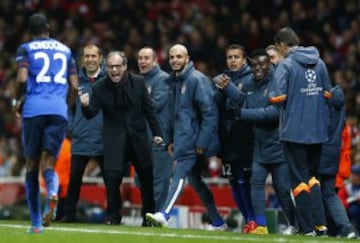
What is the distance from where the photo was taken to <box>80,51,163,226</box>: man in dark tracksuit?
1573 cm

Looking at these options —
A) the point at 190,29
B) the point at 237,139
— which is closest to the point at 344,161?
the point at 237,139

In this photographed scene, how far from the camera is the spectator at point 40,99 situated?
13602mm

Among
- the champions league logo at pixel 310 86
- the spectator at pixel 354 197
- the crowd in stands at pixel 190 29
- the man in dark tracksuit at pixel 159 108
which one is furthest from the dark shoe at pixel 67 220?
the crowd in stands at pixel 190 29

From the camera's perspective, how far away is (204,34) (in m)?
26.3

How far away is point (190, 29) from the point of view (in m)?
27.2

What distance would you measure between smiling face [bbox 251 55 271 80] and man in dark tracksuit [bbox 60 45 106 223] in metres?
2.45

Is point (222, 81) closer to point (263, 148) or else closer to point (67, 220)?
point (263, 148)

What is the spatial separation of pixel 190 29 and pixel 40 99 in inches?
534

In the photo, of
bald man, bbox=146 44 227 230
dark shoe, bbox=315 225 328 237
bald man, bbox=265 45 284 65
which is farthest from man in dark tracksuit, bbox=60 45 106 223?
dark shoe, bbox=315 225 328 237

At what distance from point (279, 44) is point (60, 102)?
100 inches

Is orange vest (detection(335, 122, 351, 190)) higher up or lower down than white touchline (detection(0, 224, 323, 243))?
higher up

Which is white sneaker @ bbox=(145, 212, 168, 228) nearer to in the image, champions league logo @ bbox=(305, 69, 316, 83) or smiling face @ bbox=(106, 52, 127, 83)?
smiling face @ bbox=(106, 52, 127, 83)

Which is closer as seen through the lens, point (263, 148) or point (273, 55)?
point (263, 148)

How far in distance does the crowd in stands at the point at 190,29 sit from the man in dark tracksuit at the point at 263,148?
4.02 m
